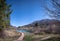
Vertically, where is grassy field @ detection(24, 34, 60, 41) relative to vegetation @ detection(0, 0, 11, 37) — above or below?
below

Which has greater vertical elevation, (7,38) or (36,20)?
(36,20)

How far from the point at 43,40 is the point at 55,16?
987 millimetres

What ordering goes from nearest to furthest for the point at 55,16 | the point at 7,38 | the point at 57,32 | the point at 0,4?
the point at 55,16 < the point at 57,32 < the point at 7,38 < the point at 0,4

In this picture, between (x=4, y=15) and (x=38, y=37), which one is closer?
(x=38, y=37)

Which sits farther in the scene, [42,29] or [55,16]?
[42,29]

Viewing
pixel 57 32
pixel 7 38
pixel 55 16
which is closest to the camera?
pixel 55 16

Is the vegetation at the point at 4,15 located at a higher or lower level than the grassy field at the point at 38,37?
higher

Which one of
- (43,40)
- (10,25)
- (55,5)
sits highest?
(55,5)

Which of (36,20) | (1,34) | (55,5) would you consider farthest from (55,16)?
(1,34)

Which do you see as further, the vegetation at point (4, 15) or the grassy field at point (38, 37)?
the vegetation at point (4, 15)

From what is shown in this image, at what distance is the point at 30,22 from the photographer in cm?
668

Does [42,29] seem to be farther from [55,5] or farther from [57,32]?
[55,5]

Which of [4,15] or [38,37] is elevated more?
[4,15]

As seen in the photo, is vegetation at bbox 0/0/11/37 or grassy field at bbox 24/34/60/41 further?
vegetation at bbox 0/0/11/37
